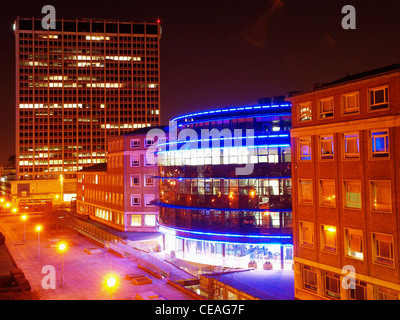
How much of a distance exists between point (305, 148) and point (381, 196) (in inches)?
257

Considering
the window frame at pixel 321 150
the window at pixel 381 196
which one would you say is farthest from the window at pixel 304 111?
the window at pixel 381 196

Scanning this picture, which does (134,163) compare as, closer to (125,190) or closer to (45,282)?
(125,190)

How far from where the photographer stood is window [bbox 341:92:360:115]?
23688 millimetres

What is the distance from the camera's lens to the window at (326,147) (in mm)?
25188

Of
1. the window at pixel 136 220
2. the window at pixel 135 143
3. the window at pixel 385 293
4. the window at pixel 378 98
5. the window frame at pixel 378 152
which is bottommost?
the window at pixel 136 220

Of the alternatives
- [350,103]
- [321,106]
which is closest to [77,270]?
[321,106]

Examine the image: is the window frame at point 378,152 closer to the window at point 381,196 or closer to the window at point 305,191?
the window at point 381,196

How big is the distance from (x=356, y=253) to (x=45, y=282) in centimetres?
2801

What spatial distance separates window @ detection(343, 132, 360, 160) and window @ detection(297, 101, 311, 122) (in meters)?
3.54

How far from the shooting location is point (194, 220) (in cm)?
4397

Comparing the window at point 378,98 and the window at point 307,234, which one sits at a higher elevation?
the window at point 378,98

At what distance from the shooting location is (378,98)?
22484mm

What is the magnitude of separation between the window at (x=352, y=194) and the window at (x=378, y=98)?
4.45 m
